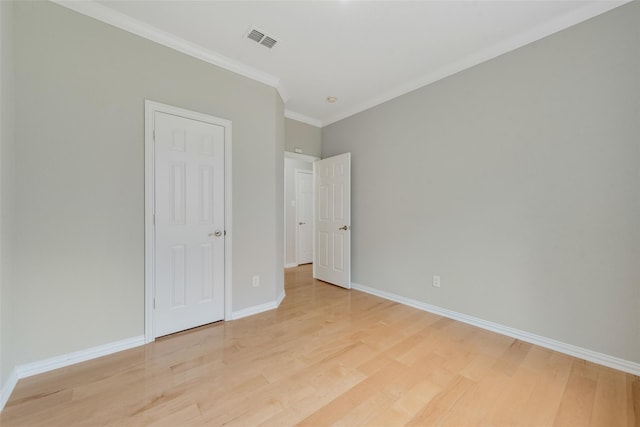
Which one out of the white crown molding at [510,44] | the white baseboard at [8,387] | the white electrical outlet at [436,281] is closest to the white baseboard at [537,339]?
the white electrical outlet at [436,281]

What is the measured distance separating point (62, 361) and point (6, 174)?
139cm

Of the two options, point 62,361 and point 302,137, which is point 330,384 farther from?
point 302,137

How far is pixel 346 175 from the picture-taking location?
12.5 feet

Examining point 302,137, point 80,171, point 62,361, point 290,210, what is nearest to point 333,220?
point 302,137

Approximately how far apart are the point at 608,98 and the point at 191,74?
3551 mm

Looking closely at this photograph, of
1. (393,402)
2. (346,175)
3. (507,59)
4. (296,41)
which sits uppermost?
(296,41)

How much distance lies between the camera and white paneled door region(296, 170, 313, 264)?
558cm

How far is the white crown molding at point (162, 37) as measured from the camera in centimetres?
195

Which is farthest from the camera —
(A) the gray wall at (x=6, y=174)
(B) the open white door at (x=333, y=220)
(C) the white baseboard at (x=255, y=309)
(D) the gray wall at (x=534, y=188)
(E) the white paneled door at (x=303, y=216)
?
(E) the white paneled door at (x=303, y=216)

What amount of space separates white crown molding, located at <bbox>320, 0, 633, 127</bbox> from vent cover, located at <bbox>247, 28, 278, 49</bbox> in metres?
1.66

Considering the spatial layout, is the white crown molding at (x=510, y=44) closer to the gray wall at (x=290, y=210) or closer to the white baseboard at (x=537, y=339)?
the gray wall at (x=290, y=210)

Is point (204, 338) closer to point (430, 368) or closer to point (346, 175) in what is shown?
point (430, 368)

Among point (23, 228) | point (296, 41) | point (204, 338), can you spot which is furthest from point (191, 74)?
point (204, 338)

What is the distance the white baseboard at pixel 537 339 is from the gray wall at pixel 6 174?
3.46 meters
